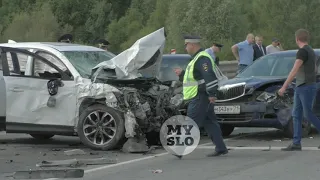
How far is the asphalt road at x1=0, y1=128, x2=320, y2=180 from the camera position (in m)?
8.48

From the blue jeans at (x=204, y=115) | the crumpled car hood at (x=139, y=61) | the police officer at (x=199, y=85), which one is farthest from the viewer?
the crumpled car hood at (x=139, y=61)

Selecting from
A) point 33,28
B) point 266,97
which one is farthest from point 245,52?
point 33,28

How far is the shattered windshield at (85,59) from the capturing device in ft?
36.7

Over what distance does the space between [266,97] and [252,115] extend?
0.42 metres

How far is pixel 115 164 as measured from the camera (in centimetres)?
952

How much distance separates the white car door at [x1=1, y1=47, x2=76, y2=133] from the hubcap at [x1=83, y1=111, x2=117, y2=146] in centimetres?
30

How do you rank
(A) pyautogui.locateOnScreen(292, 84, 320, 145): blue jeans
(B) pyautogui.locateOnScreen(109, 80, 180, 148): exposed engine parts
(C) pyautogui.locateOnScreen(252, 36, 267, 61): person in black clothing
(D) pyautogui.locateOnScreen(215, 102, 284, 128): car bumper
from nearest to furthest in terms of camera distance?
(A) pyautogui.locateOnScreen(292, 84, 320, 145): blue jeans, (B) pyautogui.locateOnScreen(109, 80, 180, 148): exposed engine parts, (D) pyautogui.locateOnScreen(215, 102, 284, 128): car bumper, (C) pyautogui.locateOnScreen(252, 36, 267, 61): person in black clothing

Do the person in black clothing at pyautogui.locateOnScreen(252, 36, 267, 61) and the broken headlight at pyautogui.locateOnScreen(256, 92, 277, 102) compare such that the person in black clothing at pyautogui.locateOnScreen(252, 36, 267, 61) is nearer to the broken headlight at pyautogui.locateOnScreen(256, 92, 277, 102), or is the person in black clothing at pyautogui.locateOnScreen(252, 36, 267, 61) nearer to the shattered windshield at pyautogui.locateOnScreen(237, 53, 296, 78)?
the shattered windshield at pyautogui.locateOnScreen(237, 53, 296, 78)

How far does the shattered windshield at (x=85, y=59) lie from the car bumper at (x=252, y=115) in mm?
2349

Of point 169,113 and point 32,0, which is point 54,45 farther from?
point 32,0

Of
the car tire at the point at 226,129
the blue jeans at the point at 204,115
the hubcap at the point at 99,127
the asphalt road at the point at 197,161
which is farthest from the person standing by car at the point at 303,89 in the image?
the hubcap at the point at 99,127

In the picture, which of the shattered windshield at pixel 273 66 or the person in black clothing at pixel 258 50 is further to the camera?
the person in black clothing at pixel 258 50

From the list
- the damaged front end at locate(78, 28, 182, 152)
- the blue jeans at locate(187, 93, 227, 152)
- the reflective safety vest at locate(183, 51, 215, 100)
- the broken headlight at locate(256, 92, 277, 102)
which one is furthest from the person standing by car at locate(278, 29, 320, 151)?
the damaged front end at locate(78, 28, 182, 152)

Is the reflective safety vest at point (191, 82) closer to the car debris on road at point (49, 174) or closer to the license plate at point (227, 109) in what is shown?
the car debris on road at point (49, 174)
